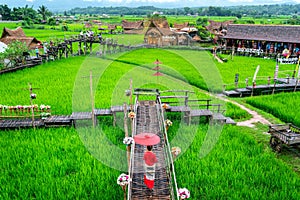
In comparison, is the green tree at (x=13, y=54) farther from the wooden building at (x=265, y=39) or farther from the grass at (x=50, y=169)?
the wooden building at (x=265, y=39)

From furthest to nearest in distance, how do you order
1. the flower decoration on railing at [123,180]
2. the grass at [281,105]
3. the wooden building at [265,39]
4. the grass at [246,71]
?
1. the wooden building at [265,39]
2. the grass at [246,71]
3. the grass at [281,105]
4. the flower decoration on railing at [123,180]

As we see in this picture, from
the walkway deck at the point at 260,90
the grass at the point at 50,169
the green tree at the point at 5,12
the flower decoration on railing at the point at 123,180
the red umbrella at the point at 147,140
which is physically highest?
the green tree at the point at 5,12

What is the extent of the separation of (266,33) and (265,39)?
1.19m

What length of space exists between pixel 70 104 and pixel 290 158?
9.52 meters

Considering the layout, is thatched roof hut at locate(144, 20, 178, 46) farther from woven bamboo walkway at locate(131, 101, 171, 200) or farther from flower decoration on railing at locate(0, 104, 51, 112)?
woven bamboo walkway at locate(131, 101, 171, 200)

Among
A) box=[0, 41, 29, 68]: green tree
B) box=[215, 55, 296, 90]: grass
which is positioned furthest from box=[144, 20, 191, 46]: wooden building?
box=[0, 41, 29, 68]: green tree

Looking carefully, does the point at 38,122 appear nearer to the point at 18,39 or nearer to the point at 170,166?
the point at 170,166

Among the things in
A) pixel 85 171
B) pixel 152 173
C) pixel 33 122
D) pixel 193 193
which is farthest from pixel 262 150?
pixel 33 122

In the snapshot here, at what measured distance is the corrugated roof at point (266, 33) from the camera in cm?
3011

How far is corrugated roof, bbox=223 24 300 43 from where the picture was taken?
98.8ft

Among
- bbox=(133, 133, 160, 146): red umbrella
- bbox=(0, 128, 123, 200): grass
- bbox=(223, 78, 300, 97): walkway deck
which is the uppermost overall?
bbox=(133, 133, 160, 146): red umbrella

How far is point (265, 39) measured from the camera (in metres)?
31.7

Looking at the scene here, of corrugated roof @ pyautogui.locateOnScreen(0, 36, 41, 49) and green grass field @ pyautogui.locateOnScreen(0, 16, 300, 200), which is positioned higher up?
corrugated roof @ pyautogui.locateOnScreen(0, 36, 41, 49)

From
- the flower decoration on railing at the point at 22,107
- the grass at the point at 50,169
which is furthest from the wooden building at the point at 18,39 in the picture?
the grass at the point at 50,169
